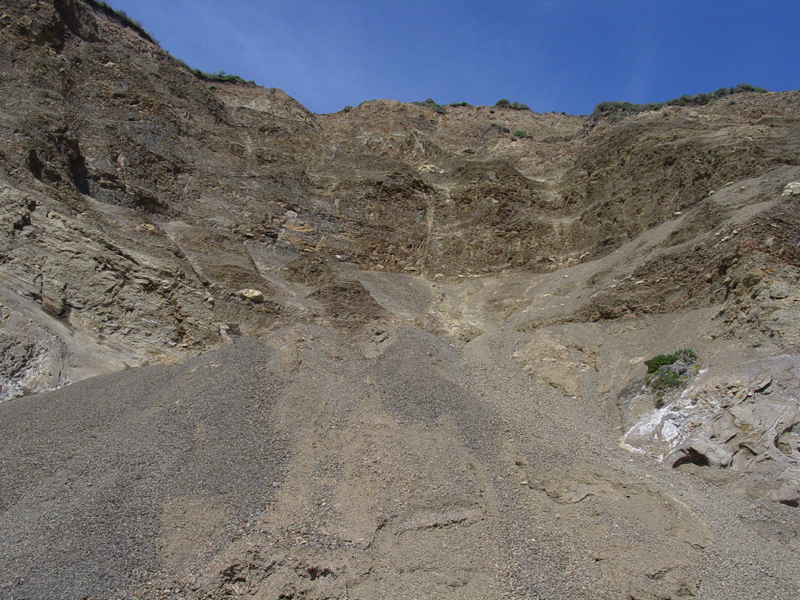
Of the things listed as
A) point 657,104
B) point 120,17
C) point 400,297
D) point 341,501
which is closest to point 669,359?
point 341,501

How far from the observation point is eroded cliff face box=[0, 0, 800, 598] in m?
7.25

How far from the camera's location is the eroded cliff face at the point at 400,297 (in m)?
7.25

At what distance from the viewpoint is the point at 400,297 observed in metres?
18.8

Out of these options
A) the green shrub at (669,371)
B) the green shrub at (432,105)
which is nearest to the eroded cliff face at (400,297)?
the green shrub at (669,371)

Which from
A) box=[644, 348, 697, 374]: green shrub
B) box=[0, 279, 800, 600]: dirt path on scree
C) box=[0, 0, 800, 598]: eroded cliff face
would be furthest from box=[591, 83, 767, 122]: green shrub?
box=[0, 279, 800, 600]: dirt path on scree

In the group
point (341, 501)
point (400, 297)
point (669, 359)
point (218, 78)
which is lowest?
point (341, 501)

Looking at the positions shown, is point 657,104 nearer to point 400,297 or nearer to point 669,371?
point 400,297

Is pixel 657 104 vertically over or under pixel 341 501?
over

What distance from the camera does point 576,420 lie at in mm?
10867

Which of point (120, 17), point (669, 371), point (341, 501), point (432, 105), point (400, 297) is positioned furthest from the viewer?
point (432, 105)

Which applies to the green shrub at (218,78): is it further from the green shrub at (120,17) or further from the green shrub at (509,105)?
the green shrub at (509,105)

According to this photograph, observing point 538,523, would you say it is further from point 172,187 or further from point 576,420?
point 172,187

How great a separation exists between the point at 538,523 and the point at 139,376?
8690 mm

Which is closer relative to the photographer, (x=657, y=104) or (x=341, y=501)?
(x=341, y=501)
